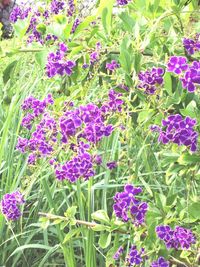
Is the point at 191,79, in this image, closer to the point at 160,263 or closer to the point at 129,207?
the point at 129,207

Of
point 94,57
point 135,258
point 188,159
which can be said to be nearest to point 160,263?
point 135,258

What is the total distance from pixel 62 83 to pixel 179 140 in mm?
570

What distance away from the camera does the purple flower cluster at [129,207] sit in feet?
4.86

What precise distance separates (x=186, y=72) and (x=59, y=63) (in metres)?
0.42

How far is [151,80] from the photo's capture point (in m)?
1.48

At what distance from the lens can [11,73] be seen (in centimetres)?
171

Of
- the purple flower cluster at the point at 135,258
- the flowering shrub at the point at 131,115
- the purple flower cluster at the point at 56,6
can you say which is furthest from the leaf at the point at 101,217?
the purple flower cluster at the point at 56,6

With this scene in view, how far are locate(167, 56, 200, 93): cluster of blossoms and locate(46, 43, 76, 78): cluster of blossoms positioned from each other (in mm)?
358

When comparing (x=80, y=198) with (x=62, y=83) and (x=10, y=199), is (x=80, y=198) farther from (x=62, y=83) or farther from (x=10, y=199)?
(x=62, y=83)

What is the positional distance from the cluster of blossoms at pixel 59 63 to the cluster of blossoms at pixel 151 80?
0.73ft

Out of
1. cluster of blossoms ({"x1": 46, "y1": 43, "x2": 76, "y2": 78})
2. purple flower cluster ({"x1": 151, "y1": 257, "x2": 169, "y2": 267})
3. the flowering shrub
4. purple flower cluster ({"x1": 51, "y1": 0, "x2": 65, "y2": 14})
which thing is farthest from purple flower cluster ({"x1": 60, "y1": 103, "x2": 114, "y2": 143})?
purple flower cluster ({"x1": 51, "y1": 0, "x2": 65, "y2": 14})

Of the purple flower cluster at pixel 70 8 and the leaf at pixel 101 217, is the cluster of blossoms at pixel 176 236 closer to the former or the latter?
the leaf at pixel 101 217

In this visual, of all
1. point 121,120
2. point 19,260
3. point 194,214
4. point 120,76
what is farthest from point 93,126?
point 19,260

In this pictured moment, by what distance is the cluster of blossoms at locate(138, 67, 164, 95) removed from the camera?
148 centimetres
